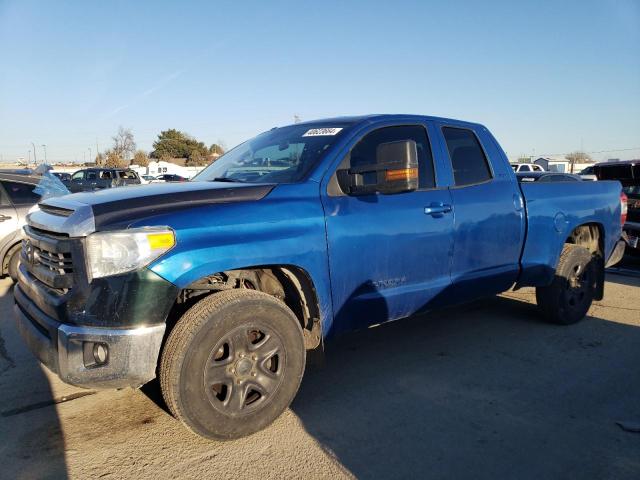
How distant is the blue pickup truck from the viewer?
2588 mm

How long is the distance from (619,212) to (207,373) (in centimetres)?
498

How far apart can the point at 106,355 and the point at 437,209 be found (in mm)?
2515

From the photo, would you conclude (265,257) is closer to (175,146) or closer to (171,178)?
(171,178)

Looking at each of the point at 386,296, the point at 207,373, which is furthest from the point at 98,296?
the point at 386,296

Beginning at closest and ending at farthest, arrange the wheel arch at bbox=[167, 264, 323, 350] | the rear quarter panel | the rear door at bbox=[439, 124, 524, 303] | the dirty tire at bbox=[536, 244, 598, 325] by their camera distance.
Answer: the wheel arch at bbox=[167, 264, 323, 350], the rear door at bbox=[439, 124, 524, 303], the rear quarter panel, the dirty tire at bbox=[536, 244, 598, 325]

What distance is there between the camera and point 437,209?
3.84m

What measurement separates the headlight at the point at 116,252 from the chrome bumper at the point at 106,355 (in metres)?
0.31

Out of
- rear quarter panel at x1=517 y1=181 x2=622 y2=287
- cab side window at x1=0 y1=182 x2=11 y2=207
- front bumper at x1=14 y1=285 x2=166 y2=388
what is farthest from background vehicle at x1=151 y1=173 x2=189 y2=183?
rear quarter panel at x1=517 y1=181 x2=622 y2=287

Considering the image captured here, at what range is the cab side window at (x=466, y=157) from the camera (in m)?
4.25

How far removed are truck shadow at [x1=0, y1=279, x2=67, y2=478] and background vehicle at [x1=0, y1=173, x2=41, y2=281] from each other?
278cm

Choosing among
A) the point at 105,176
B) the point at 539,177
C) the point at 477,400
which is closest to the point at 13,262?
the point at 477,400

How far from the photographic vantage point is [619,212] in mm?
5582

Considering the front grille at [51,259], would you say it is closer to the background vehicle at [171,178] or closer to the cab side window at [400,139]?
the background vehicle at [171,178]

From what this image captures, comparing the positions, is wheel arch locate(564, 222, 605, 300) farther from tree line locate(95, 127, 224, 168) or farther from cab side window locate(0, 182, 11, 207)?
tree line locate(95, 127, 224, 168)
